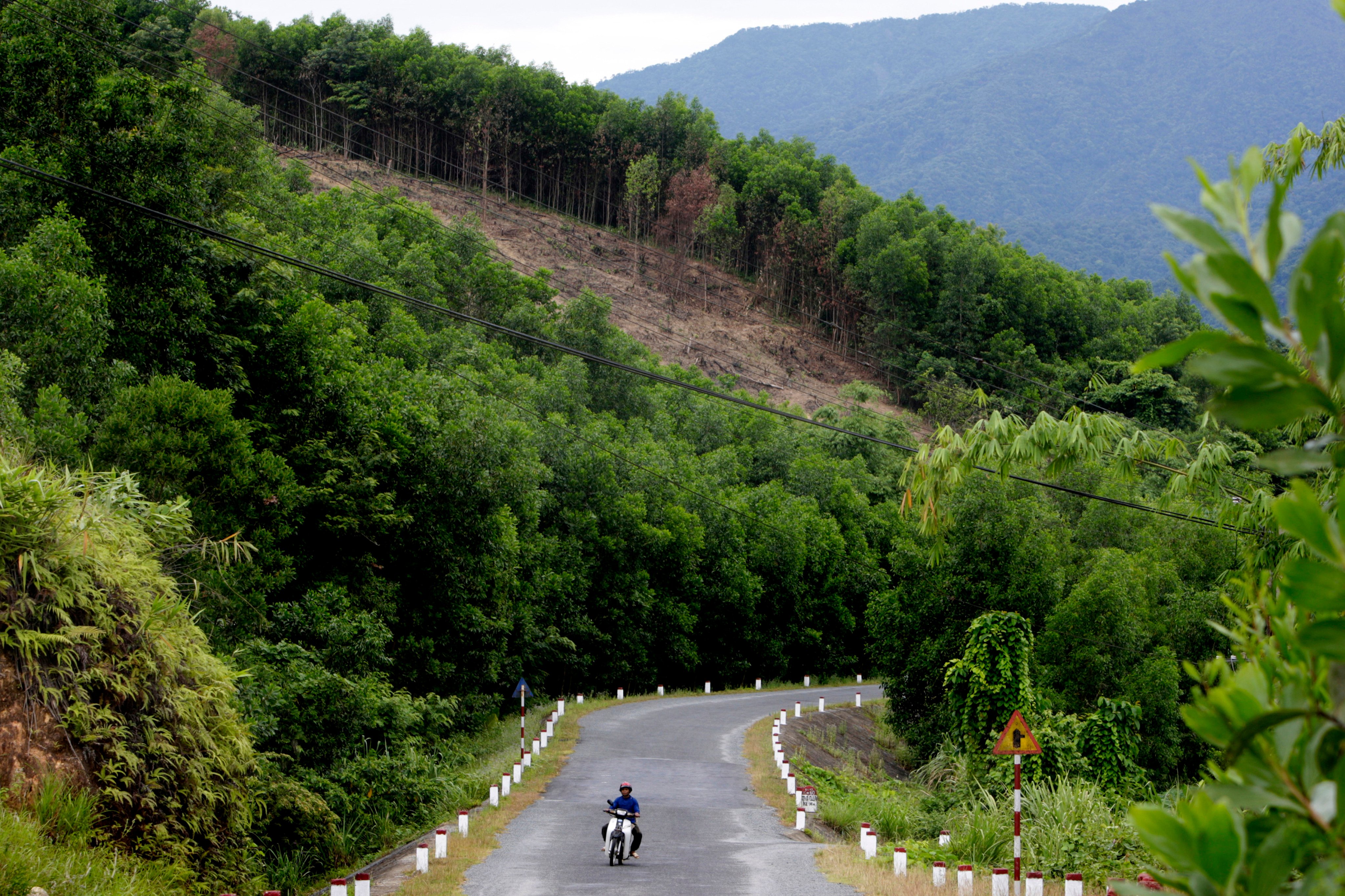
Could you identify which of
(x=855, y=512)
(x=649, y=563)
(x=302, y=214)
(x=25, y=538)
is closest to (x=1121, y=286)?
(x=855, y=512)

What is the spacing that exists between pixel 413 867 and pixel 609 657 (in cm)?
2687

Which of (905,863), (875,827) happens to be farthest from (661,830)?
(905,863)

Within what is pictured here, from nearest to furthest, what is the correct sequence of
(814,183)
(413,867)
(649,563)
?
(413,867)
(649,563)
(814,183)

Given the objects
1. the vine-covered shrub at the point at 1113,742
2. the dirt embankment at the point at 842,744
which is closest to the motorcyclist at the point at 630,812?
the vine-covered shrub at the point at 1113,742

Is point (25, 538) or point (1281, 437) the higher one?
point (1281, 437)

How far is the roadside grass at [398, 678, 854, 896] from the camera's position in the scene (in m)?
12.2

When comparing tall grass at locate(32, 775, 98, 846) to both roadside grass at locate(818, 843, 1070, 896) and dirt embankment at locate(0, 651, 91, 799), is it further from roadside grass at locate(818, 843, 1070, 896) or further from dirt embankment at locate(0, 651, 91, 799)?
roadside grass at locate(818, 843, 1070, 896)

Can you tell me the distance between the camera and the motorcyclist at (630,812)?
14.2m

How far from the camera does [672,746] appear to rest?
25.7 metres

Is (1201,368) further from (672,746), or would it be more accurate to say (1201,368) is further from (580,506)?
(580,506)

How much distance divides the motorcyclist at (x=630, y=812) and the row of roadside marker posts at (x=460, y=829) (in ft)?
7.17

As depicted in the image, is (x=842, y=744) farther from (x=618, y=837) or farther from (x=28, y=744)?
(x=28, y=744)

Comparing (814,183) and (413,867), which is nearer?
(413,867)

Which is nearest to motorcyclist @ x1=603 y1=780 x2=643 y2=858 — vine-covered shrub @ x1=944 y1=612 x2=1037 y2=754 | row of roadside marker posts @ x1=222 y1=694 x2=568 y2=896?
row of roadside marker posts @ x1=222 y1=694 x2=568 y2=896
